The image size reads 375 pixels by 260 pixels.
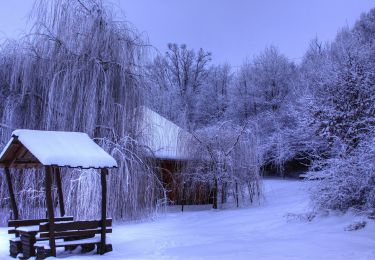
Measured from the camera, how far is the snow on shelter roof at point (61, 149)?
27.9ft

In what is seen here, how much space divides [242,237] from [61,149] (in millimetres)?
4663

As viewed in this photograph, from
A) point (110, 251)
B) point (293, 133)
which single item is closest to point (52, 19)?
point (110, 251)

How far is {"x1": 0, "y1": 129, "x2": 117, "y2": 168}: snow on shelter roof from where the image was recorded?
8508mm

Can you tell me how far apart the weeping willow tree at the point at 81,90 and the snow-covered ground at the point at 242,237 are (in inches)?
46.7

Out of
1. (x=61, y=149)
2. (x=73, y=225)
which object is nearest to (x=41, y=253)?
(x=73, y=225)

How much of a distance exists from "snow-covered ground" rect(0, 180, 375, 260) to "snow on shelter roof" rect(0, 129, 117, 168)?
1.78m

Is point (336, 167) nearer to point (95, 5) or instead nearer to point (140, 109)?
point (140, 109)

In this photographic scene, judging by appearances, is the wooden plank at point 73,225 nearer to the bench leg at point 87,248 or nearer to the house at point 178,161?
the bench leg at point 87,248

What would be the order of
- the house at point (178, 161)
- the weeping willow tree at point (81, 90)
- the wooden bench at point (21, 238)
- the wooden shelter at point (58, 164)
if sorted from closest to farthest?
the wooden shelter at point (58, 164) → the wooden bench at point (21, 238) → the weeping willow tree at point (81, 90) → the house at point (178, 161)

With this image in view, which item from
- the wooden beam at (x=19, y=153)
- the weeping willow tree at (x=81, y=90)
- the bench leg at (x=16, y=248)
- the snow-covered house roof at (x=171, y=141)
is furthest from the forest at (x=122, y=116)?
the bench leg at (x=16, y=248)

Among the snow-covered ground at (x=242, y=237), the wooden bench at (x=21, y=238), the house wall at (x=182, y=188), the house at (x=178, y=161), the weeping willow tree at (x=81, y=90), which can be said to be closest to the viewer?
the snow-covered ground at (x=242, y=237)

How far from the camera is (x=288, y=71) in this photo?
1236 inches

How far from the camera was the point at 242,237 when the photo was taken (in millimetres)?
10914

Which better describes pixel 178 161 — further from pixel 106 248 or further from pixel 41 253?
pixel 41 253
